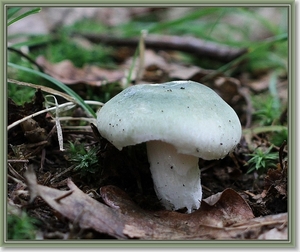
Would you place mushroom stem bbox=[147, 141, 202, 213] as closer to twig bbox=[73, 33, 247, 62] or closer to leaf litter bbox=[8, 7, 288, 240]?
leaf litter bbox=[8, 7, 288, 240]

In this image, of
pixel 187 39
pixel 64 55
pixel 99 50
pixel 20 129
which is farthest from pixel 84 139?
pixel 187 39

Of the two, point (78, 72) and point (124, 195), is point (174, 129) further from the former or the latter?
point (78, 72)

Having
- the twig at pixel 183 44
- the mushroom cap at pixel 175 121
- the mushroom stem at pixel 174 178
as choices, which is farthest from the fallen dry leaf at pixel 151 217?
the twig at pixel 183 44

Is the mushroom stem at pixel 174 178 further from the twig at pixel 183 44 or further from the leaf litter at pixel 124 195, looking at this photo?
the twig at pixel 183 44

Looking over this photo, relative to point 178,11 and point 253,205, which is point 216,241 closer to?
point 253,205

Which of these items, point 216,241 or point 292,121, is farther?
point 292,121

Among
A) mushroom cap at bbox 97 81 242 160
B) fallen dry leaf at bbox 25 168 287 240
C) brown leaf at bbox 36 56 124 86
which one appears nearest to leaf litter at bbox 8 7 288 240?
fallen dry leaf at bbox 25 168 287 240

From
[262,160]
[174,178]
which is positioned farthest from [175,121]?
[262,160]
